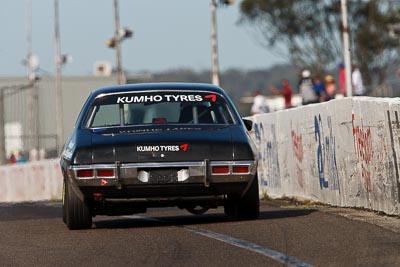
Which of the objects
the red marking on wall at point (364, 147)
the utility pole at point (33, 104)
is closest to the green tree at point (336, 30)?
the utility pole at point (33, 104)

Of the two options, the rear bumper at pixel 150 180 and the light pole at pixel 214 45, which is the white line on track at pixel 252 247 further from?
the light pole at pixel 214 45

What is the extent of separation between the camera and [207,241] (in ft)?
33.4

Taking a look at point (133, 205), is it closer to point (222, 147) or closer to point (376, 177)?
point (222, 147)

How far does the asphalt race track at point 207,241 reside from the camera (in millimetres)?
8852

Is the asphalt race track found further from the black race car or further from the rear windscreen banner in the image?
the rear windscreen banner

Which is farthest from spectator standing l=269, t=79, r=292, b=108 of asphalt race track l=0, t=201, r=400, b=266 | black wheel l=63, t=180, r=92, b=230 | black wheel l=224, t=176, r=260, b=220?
black wheel l=63, t=180, r=92, b=230

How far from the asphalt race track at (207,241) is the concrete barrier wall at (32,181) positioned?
53.5 ft

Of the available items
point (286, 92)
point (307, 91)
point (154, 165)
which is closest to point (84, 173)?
point (154, 165)

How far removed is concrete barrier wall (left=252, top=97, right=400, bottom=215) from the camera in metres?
12.4

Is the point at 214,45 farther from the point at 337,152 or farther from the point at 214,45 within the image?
the point at 337,152

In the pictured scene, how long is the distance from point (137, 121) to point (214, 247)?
266 cm

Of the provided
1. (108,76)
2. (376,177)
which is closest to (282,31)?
(108,76)

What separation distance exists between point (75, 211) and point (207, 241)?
6.23ft

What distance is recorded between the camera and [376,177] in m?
12.9
